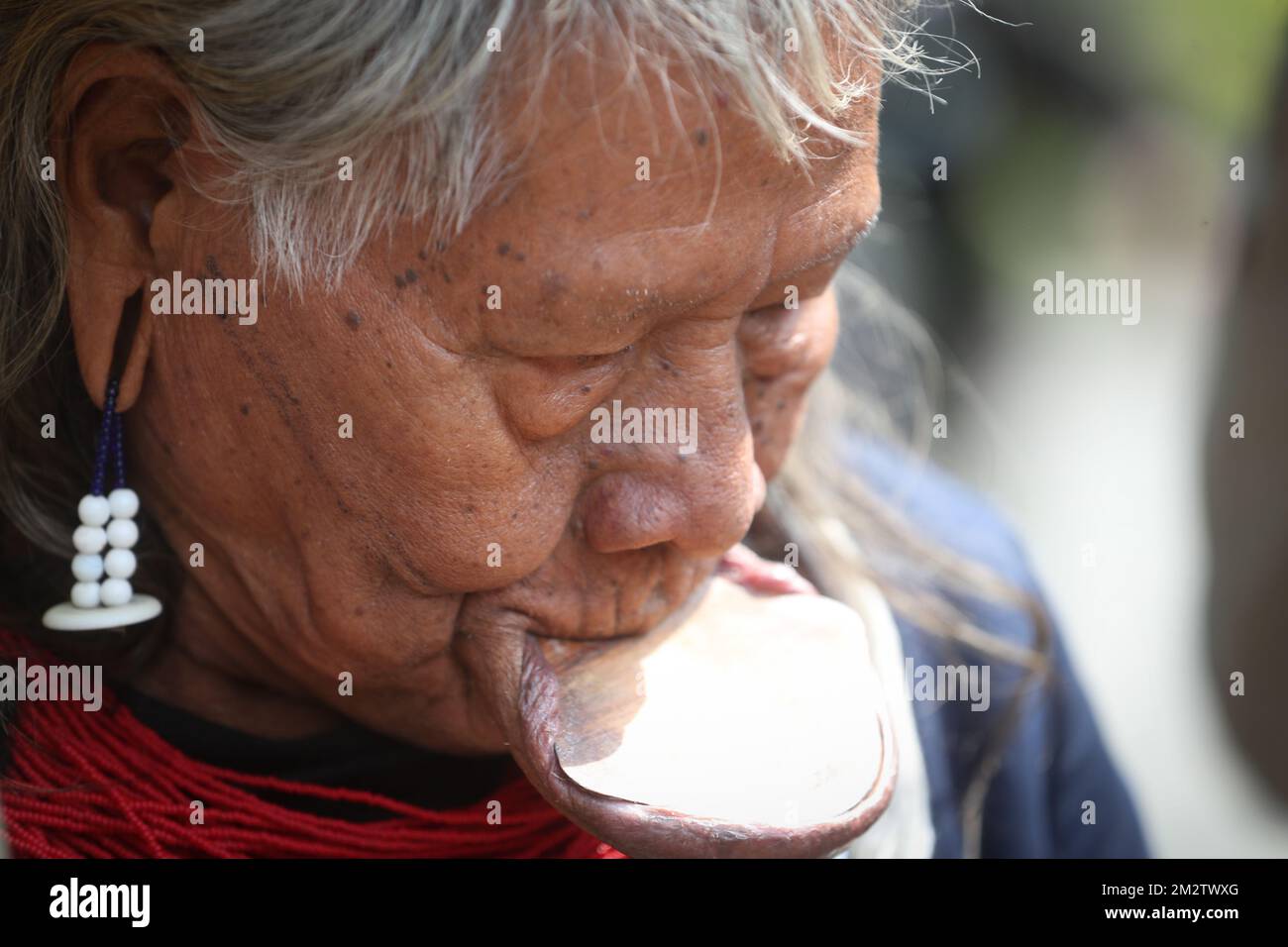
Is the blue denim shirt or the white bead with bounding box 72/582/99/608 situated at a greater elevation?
the white bead with bounding box 72/582/99/608

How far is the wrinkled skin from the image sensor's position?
0.93 meters

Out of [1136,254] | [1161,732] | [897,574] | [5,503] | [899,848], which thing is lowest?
[1161,732]

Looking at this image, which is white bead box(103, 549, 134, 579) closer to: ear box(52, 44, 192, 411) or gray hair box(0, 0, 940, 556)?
ear box(52, 44, 192, 411)

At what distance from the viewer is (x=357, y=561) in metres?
1.08

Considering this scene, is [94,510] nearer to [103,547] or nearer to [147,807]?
[103,547]

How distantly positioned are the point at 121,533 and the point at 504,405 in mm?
382

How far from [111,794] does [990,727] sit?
1067 millimetres

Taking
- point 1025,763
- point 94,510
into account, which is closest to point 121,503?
point 94,510

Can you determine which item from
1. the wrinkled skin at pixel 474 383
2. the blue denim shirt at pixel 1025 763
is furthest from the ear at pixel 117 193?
the blue denim shirt at pixel 1025 763

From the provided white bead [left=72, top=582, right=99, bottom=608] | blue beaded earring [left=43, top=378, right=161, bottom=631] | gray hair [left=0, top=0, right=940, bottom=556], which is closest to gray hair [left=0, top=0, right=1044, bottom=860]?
gray hair [left=0, top=0, right=940, bottom=556]

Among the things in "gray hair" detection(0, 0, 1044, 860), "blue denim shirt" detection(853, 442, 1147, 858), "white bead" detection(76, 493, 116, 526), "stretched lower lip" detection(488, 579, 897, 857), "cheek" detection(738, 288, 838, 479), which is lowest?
"blue denim shirt" detection(853, 442, 1147, 858)

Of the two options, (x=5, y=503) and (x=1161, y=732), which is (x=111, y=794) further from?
(x=1161, y=732)

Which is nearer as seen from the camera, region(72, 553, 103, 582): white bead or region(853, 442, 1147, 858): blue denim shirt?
region(72, 553, 103, 582): white bead

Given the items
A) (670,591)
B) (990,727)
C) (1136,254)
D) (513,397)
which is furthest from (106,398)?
(1136,254)
